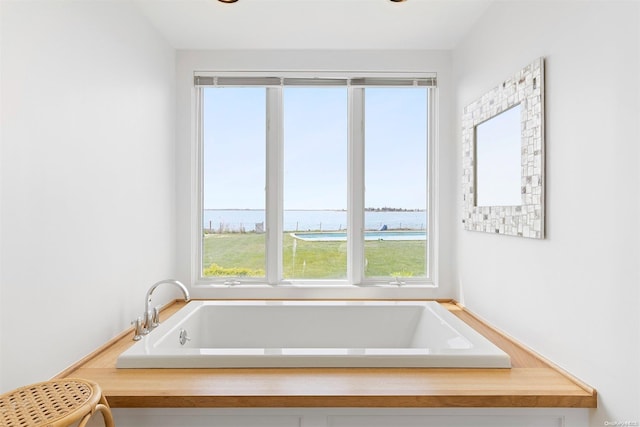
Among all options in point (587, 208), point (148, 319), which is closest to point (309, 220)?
point (148, 319)

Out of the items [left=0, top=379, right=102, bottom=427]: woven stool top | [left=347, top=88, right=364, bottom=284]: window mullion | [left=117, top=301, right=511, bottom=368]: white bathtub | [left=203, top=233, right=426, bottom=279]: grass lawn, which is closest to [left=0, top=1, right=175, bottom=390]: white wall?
[left=0, top=379, right=102, bottom=427]: woven stool top

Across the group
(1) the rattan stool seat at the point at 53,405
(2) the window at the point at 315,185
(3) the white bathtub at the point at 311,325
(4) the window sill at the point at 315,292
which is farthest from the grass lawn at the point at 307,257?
(1) the rattan stool seat at the point at 53,405

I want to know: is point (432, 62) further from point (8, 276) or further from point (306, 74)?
point (8, 276)

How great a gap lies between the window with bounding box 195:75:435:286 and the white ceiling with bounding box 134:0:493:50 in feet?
1.10

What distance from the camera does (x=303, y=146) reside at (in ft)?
9.30

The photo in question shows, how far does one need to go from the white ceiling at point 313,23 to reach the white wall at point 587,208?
0.49 m

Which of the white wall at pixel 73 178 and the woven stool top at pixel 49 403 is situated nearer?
the woven stool top at pixel 49 403

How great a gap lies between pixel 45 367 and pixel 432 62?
2791mm

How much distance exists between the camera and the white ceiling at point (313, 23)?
6.97ft

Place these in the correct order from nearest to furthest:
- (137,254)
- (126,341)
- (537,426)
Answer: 1. (537,426)
2. (126,341)
3. (137,254)

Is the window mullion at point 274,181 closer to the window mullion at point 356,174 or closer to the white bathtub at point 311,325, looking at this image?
the white bathtub at point 311,325

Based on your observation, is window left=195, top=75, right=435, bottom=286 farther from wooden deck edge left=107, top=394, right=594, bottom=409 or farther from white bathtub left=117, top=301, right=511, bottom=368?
wooden deck edge left=107, top=394, right=594, bottom=409

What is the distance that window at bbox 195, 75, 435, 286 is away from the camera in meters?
2.81

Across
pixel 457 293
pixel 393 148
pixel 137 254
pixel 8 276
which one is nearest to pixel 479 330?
pixel 457 293
